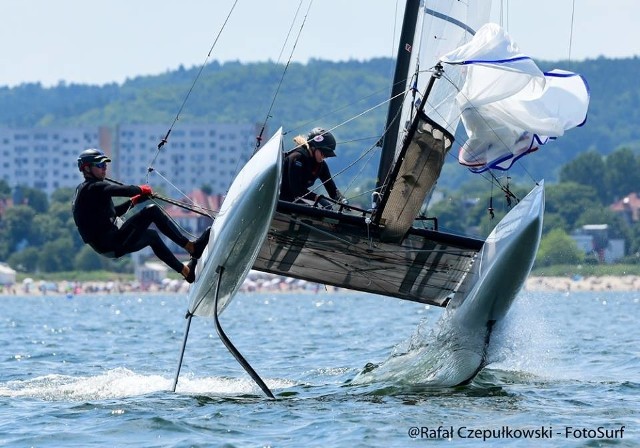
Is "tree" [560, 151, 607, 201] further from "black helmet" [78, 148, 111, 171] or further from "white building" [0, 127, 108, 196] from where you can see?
"black helmet" [78, 148, 111, 171]

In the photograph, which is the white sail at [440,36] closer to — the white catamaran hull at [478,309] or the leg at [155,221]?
the white catamaran hull at [478,309]

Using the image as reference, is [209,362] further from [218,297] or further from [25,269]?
[25,269]

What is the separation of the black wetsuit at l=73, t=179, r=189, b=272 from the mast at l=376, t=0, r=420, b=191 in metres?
2.24

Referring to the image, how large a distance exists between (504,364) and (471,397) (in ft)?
9.06

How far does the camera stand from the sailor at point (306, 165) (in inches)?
487

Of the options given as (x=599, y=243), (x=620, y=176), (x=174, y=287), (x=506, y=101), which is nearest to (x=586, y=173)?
(x=620, y=176)

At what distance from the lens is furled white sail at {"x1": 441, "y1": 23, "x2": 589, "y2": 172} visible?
11.7 m

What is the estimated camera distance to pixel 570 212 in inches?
3565

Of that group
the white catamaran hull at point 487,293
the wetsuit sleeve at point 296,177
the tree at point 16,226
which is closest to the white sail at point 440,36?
the wetsuit sleeve at point 296,177

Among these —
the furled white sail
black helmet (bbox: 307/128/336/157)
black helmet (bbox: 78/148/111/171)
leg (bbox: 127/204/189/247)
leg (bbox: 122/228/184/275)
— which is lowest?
leg (bbox: 122/228/184/275)

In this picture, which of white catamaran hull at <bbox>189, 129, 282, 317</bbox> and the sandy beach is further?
the sandy beach

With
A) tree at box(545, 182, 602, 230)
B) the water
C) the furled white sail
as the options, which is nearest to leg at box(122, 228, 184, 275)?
the water

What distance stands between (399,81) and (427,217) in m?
1.59

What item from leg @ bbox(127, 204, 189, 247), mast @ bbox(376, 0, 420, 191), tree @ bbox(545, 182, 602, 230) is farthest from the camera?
tree @ bbox(545, 182, 602, 230)
